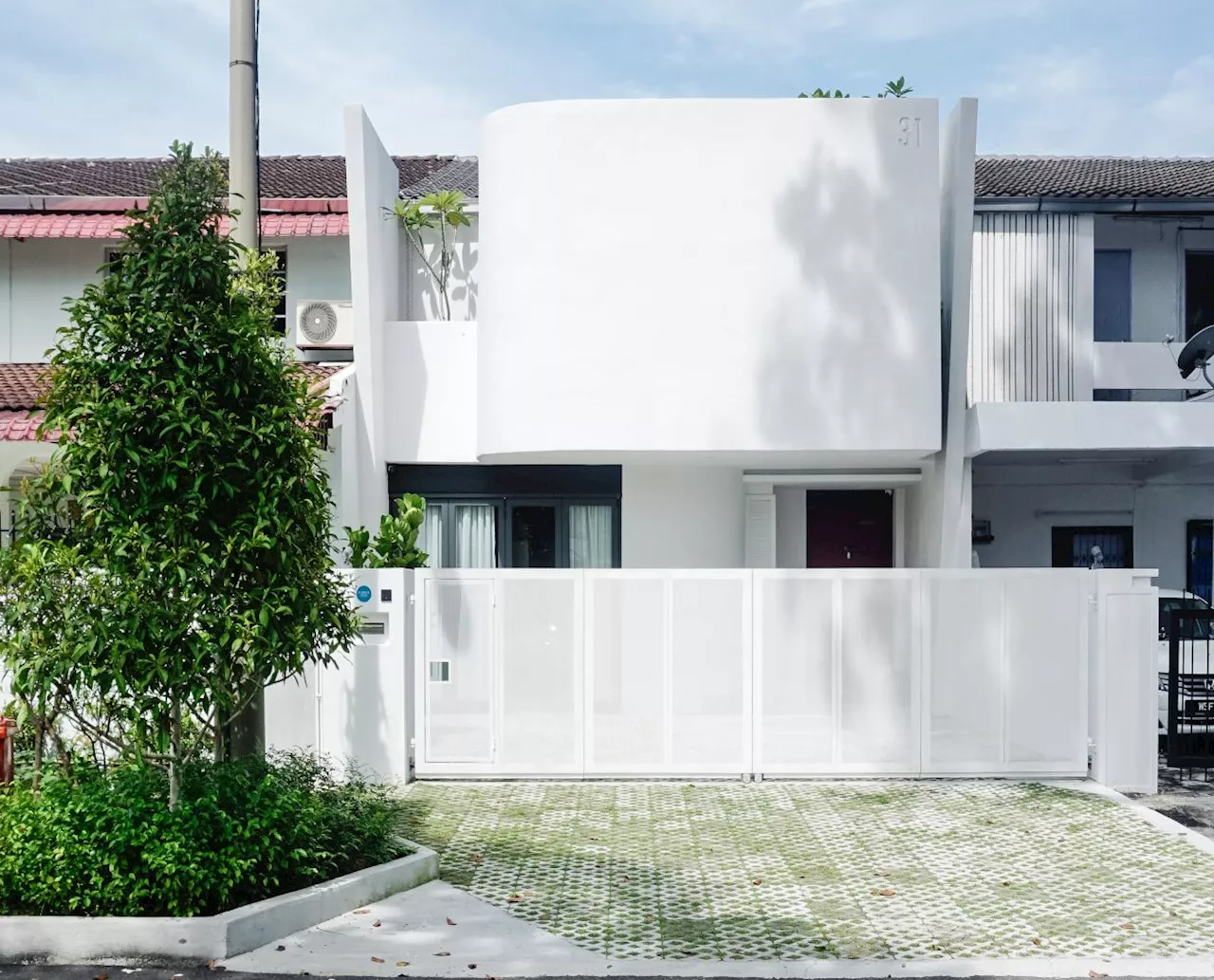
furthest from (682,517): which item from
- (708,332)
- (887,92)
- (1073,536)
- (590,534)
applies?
(1073,536)

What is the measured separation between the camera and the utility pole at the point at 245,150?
A: 26.1ft

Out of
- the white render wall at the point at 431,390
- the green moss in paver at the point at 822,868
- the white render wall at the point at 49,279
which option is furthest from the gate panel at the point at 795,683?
the white render wall at the point at 49,279

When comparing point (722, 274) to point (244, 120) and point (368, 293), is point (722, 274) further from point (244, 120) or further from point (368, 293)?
point (244, 120)

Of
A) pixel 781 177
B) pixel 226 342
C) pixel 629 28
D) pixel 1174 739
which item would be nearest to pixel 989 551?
pixel 1174 739

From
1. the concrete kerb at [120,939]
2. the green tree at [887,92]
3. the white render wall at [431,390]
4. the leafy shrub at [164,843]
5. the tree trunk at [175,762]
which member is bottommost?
the concrete kerb at [120,939]

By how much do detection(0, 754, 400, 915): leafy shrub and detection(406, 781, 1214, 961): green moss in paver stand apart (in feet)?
3.65

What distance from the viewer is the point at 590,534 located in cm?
1459

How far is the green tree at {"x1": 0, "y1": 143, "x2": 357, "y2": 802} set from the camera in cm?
658

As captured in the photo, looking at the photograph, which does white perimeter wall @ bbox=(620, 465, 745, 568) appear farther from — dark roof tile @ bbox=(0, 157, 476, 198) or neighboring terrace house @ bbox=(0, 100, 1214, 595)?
dark roof tile @ bbox=(0, 157, 476, 198)

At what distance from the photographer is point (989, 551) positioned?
61.5 ft

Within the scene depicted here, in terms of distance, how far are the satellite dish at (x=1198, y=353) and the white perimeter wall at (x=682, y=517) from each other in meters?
5.67

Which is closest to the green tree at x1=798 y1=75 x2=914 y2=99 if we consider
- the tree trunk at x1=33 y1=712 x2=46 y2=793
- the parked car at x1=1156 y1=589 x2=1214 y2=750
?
the parked car at x1=1156 y1=589 x2=1214 y2=750

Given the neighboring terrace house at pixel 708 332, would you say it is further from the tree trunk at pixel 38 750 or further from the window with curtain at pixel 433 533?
the tree trunk at pixel 38 750

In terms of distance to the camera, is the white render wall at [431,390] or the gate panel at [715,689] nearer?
the gate panel at [715,689]
